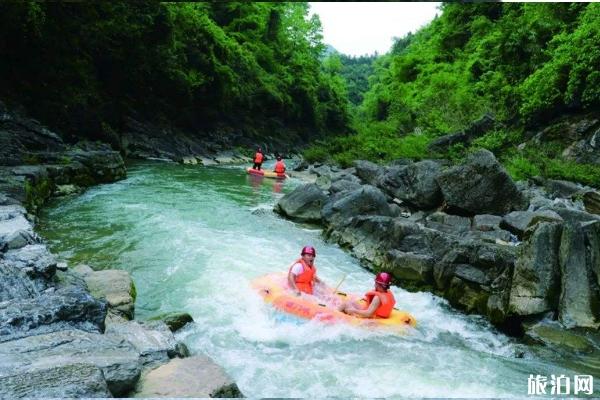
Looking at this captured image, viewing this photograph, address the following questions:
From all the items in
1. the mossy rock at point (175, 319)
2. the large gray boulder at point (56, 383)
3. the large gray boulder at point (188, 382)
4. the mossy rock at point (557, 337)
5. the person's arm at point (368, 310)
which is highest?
the large gray boulder at point (56, 383)

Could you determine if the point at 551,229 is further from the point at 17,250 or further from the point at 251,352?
the point at 17,250

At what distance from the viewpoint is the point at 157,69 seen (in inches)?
966

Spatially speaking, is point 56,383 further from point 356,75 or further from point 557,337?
point 356,75

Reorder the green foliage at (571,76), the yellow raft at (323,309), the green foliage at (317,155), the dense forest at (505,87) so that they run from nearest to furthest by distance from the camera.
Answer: the yellow raft at (323,309) → the green foliage at (571,76) → the dense forest at (505,87) → the green foliage at (317,155)

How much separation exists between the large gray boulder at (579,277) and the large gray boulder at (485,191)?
161 inches

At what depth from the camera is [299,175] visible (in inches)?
946

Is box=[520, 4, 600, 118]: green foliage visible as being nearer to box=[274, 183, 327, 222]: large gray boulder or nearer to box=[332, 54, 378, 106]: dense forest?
box=[274, 183, 327, 222]: large gray boulder

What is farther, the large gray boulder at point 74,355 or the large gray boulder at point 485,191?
the large gray boulder at point 485,191

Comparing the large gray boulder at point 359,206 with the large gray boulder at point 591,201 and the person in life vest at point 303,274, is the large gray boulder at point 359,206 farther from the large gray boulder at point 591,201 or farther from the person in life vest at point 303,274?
the large gray boulder at point 591,201

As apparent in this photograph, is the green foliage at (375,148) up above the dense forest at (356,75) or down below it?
below

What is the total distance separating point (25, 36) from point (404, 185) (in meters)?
14.4

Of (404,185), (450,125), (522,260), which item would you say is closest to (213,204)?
(404,185)

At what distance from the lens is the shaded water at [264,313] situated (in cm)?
532

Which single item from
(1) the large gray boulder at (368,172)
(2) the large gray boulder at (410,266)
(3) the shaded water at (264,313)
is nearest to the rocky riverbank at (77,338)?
(3) the shaded water at (264,313)
